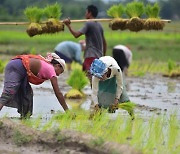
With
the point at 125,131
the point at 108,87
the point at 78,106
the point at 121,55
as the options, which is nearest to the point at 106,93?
the point at 108,87

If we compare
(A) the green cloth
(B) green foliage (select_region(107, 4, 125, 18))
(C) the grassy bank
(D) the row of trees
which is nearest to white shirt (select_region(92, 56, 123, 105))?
(A) the green cloth

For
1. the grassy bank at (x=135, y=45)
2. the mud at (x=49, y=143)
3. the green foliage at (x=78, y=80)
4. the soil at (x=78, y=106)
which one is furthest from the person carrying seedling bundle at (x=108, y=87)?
the grassy bank at (x=135, y=45)

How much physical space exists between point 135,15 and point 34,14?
5.34 feet

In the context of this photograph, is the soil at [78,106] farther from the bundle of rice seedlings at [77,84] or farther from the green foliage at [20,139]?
the bundle of rice seedlings at [77,84]

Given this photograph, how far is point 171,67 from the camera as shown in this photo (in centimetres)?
1933

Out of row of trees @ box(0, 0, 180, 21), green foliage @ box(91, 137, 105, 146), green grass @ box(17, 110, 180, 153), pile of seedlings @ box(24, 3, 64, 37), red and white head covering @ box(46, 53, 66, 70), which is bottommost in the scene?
row of trees @ box(0, 0, 180, 21)

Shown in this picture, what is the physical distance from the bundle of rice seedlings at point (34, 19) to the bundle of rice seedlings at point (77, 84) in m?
2.66

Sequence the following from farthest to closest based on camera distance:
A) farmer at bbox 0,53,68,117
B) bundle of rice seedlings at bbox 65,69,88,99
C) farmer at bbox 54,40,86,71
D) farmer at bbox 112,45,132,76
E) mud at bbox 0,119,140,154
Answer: farmer at bbox 54,40,86,71 < farmer at bbox 112,45,132,76 < bundle of rice seedlings at bbox 65,69,88,99 < farmer at bbox 0,53,68,117 < mud at bbox 0,119,140,154

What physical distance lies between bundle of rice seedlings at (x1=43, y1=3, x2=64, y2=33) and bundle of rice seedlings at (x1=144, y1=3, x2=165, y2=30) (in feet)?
4.53

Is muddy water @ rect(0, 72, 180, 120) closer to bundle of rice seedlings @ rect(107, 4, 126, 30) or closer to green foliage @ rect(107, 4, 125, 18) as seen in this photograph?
bundle of rice seedlings @ rect(107, 4, 126, 30)

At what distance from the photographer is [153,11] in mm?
11344

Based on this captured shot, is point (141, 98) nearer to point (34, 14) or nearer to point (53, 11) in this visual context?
point (53, 11)

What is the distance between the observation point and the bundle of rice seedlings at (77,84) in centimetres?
1352

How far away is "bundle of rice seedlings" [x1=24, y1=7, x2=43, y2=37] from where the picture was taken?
434 inches
